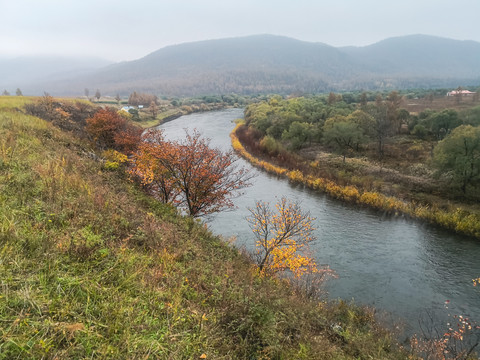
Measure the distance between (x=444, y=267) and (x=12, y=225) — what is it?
29.8 metres

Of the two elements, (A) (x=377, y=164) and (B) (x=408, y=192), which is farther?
(A) (x=377, y=164)

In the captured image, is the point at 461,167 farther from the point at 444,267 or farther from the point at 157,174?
the point at 157,174

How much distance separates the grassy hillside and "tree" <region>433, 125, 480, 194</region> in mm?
30603

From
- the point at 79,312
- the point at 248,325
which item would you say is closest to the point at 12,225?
the point at 79,312

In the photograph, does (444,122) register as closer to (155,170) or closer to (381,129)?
(381,129)

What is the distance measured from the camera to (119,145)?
3578cm

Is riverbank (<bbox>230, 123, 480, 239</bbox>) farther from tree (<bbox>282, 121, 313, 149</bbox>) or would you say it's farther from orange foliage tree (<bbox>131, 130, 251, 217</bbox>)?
orange foliage tree (<bbox>131, 130, 251, 217</bbox>)

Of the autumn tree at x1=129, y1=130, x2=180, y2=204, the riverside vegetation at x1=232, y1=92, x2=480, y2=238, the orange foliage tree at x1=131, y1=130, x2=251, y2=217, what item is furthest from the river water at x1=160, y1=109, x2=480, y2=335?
the autumn tree at x1=129, y1=130, x2=180, y2=204

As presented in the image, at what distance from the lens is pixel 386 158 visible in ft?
174

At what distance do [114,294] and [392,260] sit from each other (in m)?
25.5

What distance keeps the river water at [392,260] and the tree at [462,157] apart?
362 inches

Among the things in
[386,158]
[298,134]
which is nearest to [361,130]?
[386,158]

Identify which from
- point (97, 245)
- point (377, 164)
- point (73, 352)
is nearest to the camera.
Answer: point (73, 352)

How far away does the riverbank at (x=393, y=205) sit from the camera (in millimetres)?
29031
